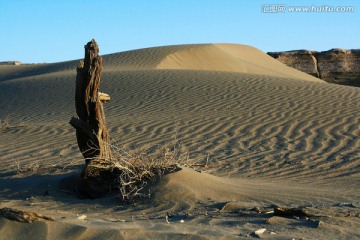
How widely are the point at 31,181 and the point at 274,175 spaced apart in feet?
9.61

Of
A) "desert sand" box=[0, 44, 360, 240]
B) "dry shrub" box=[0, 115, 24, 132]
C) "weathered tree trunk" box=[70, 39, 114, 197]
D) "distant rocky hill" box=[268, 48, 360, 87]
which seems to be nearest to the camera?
"desert sand" box=[0, 44, 360, 240]

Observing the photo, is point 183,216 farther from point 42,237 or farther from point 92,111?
point 92,111

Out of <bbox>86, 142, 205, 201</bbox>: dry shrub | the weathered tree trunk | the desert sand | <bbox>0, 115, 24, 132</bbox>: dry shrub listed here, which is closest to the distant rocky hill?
the desert sand

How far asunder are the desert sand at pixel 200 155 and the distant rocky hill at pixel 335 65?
20.1 meters

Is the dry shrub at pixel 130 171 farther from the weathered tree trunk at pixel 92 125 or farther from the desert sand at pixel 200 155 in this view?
the desert sand at pixel 200 155

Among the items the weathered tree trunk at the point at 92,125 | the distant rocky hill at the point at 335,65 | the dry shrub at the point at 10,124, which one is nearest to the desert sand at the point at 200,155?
the dry shrub at the point at 10,124

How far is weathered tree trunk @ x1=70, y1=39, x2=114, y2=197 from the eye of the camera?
6.57 m

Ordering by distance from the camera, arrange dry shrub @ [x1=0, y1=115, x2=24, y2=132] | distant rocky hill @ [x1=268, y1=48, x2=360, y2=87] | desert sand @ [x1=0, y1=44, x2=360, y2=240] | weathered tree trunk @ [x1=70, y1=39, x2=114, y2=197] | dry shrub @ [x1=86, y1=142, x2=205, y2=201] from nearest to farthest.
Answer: desert sand @ [x1=0, y1=44, x2=360, y2=240]
dry shrub @ [x1=86, y1=142, x2=205, y2=201]
weathered tree trunk @ [x1=70, y1=39, x2=114, y2=197]
dry shrub @ [x1=0, y1=115, x2=24, y2=132]
distant rocky hill @ [x1=268, y1=48, x2=360, y2=87]

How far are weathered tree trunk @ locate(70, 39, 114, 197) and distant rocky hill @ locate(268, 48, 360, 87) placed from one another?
32.7 m

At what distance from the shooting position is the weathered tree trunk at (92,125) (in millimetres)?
6570

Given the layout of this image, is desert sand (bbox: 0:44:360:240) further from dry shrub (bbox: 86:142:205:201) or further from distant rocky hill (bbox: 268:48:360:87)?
distant rocky hill (bbox: 268:48:360:87)

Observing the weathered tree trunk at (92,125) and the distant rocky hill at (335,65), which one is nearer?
the weathered tree trunk at (92,125)

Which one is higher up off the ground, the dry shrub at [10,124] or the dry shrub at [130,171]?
the dry shrub at [130,171]

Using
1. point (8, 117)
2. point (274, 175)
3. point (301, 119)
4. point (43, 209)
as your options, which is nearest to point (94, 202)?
point (43, 209)
